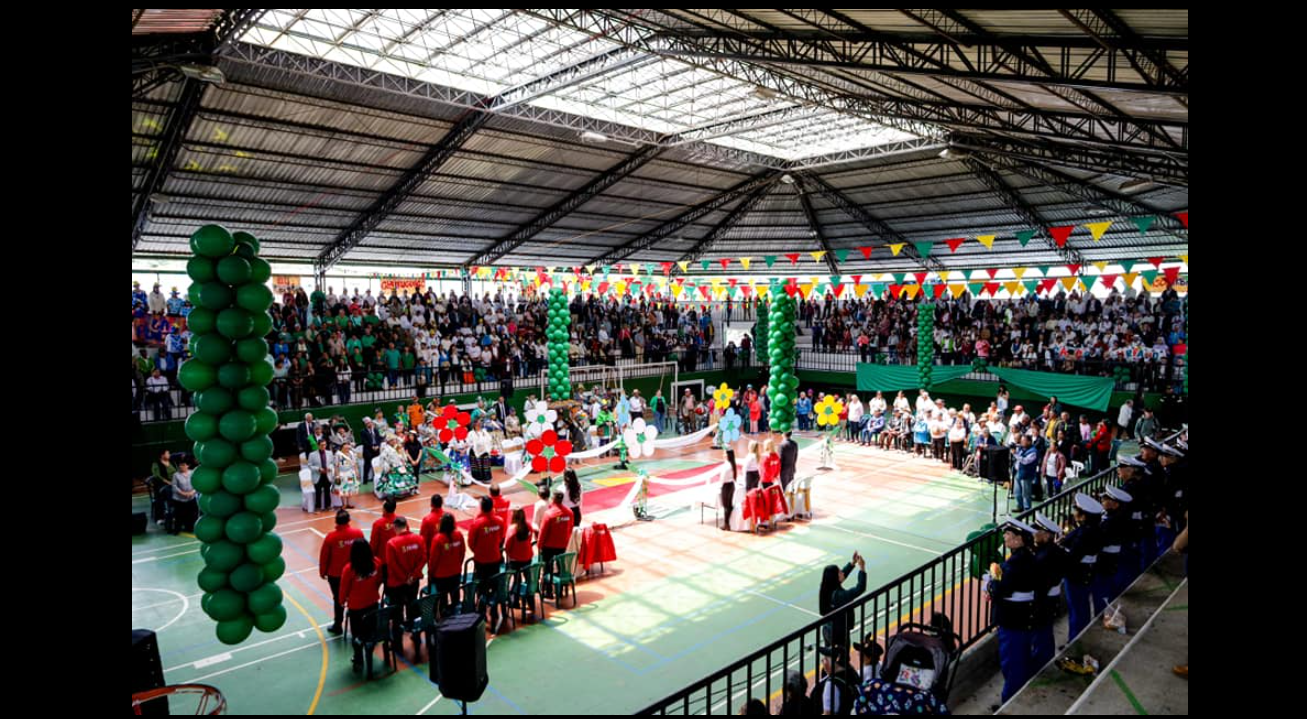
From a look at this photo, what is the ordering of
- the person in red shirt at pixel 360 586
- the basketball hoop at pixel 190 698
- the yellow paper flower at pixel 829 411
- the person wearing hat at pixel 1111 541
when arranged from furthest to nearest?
the yellow paper flower at pixel 829 411
the person in red shirt at pixel 360 586
the person wearing hat at pixel 1111 541
the basketball hoop at pixel 190 698

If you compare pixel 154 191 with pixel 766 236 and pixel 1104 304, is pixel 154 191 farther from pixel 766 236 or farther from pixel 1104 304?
pixel 1104 304

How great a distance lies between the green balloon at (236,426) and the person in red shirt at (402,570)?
2.45 metres

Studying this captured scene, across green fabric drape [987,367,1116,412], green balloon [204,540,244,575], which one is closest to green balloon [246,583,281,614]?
green balloon [204,540,244,575]

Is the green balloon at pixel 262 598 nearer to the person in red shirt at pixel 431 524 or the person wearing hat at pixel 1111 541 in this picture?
the person in red shirt at pixel 431 524

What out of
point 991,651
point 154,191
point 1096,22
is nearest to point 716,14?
point 1096,22

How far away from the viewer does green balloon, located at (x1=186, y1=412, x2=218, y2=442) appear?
6.09m

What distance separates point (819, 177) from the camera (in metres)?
26.9

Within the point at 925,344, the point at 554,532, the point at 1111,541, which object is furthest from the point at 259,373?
the point at 925,344

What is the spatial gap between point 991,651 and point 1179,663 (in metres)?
1.78

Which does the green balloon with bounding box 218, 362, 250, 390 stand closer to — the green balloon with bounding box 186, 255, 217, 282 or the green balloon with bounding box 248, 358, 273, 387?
the green balloon with bounding box 248, 358, 273, 387

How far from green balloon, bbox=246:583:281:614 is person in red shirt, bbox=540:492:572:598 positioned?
12.7 feet

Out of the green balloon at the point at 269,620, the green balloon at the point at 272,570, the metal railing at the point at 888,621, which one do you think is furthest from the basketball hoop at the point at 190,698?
the metal railing at the point at 888,621

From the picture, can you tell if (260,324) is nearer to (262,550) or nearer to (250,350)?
(250,350)

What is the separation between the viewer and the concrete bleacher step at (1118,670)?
5020 mm
